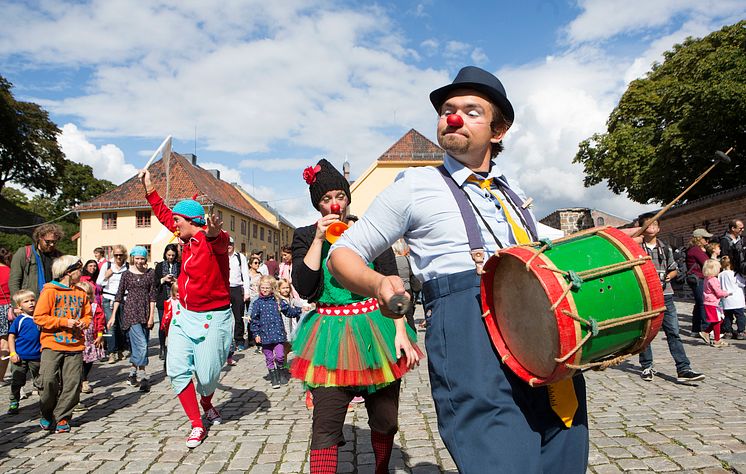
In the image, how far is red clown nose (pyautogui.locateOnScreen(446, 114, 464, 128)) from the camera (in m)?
2.08

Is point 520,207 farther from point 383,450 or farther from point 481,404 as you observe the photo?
point 383,450

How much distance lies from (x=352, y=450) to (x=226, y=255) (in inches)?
79.5

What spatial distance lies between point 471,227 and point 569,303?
1.44 feet

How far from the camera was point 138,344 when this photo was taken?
736 cm

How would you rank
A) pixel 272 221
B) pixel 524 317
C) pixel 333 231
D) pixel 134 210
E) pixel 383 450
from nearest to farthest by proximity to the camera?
1. pixel 524 317
2. pixel 333 231
3. pixel 383 450
4. pixel 134 210
5. pixel 272 221

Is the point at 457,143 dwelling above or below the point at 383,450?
above

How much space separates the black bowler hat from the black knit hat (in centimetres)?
152

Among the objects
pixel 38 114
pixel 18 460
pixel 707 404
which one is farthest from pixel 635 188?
pixel 38 114

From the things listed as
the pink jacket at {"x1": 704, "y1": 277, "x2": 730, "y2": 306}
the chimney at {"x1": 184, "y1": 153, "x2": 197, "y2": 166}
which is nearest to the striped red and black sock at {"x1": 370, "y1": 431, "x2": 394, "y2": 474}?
the pink jacket at {"x1": 704, "y1": 277, "x2": 730, "y2": 306}

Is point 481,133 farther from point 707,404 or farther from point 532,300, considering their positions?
point 707,404

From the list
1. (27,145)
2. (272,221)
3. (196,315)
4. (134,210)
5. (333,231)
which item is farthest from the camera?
(272,221)

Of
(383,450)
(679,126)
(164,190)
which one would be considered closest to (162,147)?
(383,450)

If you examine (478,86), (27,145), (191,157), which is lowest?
(478,86)

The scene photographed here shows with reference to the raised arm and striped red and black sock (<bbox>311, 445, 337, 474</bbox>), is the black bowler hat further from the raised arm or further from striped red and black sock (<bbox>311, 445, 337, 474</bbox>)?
the raised arm
